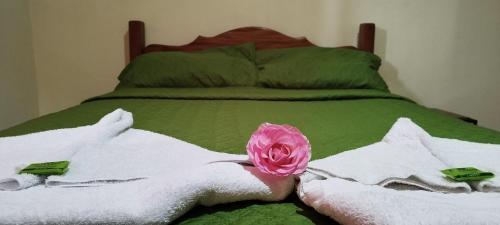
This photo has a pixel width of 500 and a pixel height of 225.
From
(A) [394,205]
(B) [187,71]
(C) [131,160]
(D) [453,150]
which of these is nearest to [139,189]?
(C) [131,160]

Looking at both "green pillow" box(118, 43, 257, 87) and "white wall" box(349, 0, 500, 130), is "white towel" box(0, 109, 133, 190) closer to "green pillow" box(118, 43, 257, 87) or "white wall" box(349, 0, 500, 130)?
"green pillow" box(118, 43, 257, 87)

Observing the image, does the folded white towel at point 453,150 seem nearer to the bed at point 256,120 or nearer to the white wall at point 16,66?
the bed at point 256,120

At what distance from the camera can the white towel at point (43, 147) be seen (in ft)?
1.76

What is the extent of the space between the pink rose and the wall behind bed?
1999 millimetres

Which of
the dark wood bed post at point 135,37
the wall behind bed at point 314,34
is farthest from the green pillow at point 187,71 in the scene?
the wall behind bed at point 314,34

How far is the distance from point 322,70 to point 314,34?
61 cm

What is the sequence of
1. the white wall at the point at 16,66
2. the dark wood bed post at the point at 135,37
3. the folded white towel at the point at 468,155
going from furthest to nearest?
the dark wood bed post at the point at 135,37, the white wall at the point at 16,66, the folded white towel at the point at 468,155

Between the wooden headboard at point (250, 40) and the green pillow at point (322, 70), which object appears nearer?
the green pillow at point (322, 70)

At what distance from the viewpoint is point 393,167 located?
58 centimetres

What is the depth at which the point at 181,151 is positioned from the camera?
677mm

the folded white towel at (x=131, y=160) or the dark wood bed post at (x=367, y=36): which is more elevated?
the dark wood bed post at (x=367, y=36)

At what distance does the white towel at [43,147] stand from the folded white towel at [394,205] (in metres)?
0.43

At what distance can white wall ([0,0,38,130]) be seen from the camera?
6.91 ft

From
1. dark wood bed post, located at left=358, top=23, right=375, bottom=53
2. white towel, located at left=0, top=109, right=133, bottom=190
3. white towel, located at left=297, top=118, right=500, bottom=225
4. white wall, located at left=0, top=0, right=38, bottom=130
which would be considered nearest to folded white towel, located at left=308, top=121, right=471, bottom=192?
white towel, located at left=297, top=118, right=500, bottom=225
